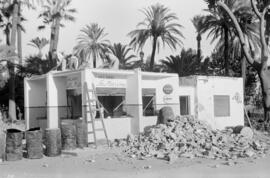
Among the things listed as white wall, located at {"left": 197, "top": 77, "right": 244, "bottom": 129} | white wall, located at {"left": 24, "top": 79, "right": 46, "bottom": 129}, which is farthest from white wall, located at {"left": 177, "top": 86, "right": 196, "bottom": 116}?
white wall, located at {"left": 24, "top": 79, "right": 46, "bottom": 129}

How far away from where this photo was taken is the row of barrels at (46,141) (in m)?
15.0

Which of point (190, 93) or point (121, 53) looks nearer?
point (190, 93)

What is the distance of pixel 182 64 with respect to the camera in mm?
41938

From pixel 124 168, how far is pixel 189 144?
13.1ft

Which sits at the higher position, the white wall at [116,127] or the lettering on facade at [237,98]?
the lettering on facade at [237,98]

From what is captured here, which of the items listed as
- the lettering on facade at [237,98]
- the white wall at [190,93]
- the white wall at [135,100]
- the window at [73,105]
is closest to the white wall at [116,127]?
the white wall at [135,100]

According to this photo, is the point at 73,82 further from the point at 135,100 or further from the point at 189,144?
the point at 189,144

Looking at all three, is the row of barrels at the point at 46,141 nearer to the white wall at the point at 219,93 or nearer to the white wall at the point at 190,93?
the white wall at the point at 190,93

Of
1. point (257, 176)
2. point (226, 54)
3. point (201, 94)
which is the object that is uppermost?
point (226, 54)

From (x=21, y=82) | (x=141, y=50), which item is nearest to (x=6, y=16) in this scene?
(x=21, y=82)

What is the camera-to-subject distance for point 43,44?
212 ft

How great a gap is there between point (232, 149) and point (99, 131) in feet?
22.1

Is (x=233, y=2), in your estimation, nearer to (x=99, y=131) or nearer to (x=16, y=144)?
(x=99, y=131)

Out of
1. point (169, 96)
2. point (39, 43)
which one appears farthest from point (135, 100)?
point (39, 43)
